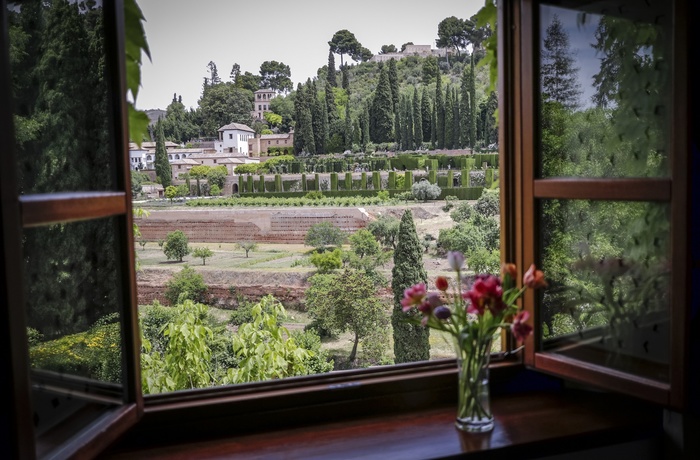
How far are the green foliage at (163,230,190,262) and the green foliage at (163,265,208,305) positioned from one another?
8cm

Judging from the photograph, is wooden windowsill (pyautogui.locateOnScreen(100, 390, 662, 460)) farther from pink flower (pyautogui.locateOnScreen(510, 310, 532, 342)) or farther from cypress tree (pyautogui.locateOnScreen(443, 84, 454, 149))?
cypress tree (pyautogui.locateOnScreen(443, 84, 454, 149))

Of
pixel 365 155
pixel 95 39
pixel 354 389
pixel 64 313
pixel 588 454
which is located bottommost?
pixel 588 454

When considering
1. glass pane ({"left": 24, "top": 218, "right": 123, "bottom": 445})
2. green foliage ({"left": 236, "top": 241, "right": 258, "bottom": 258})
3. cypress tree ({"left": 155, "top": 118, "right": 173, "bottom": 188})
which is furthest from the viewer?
green foliage ({"left": 236, "top": 241, "right": 258, "bottom": 258})

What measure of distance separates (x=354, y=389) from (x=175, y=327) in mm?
887

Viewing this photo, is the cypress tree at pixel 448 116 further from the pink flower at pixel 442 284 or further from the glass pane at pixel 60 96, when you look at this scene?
the glass pane at pixel 60 96

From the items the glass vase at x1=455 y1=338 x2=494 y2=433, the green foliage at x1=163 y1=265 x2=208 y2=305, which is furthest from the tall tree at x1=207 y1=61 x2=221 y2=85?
the glass vase at x1=455 y1=338 x2=494 y2=433

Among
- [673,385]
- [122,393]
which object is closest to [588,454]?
[673,385]

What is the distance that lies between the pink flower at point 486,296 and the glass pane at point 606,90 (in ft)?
1.30

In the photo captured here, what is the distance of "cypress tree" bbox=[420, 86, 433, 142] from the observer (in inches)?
105

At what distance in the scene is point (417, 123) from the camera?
2740 millimetres

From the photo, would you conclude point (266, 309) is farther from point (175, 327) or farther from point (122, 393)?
point (122, 393)

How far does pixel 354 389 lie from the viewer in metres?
1.84

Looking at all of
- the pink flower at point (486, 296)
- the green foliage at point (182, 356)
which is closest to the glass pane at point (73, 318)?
the pink flower at point (486, 296)

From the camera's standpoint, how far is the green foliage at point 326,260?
3043mm
